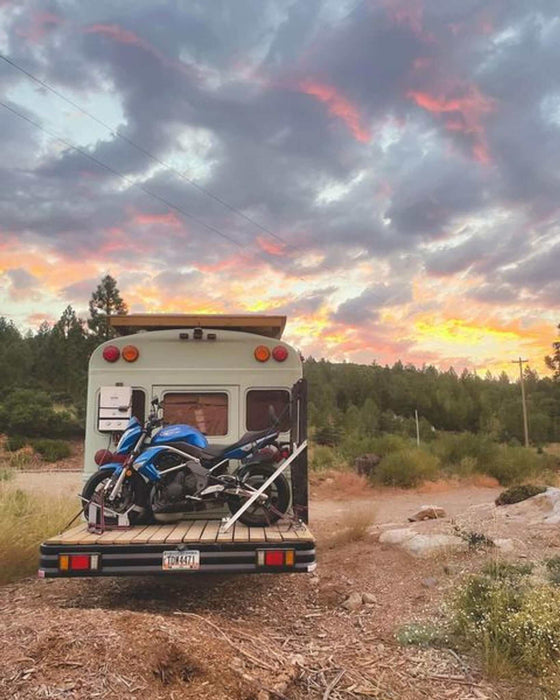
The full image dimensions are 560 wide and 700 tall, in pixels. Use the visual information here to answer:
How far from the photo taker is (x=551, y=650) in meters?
4.26

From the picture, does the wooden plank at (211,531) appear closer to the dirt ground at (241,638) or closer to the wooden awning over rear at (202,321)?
the dirt ground at (241,638)

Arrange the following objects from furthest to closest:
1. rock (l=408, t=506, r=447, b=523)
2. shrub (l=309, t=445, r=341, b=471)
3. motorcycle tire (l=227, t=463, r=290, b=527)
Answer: shrub (l=309, t=445, r=341, b=471)
rock (l=408, t=506, r=447, b=523)
motorcycle tire (l=227, t=463, r=290, b=527)

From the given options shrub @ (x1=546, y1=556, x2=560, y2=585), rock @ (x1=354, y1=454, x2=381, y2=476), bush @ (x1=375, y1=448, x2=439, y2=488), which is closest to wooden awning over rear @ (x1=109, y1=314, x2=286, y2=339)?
shrub @ (x1=546, y1=556, x2=560, y2=585)

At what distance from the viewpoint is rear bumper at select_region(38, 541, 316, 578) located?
513 cm

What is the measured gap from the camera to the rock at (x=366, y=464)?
19.3 meters

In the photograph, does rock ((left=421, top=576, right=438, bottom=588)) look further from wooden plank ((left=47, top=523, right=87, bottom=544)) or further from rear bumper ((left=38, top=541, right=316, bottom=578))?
wooden plank ((left=47, top=523, right=87, bottom=544))

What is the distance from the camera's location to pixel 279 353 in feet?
22.8

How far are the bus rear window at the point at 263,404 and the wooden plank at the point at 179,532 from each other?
3.86ft

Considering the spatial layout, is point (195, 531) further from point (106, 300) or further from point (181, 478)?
point (106, 300)

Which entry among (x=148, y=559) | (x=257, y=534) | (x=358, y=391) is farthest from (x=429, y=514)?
(x=358, y=391)

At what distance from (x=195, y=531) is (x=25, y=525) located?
2680 millimetres

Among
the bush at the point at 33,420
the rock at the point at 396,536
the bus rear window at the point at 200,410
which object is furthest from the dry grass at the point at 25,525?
the bush at the point at 33,420

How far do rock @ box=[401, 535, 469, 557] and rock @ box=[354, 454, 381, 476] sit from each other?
11.5m

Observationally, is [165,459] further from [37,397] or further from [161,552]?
[37,397]
